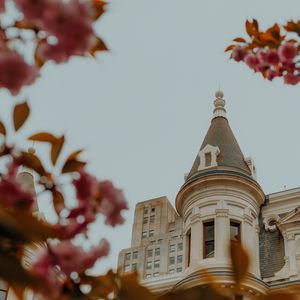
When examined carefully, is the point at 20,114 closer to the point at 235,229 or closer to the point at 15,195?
the point at 15,195

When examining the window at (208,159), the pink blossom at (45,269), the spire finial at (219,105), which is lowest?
the pink blossom at (45,269)

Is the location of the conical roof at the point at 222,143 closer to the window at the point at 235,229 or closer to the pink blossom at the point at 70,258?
the window at the point at 235,229

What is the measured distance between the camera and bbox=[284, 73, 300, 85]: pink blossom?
449cm

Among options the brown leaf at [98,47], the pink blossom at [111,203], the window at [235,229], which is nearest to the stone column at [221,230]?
the window at [235,229]

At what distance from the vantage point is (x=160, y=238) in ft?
372

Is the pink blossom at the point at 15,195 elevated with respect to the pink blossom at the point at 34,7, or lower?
lower

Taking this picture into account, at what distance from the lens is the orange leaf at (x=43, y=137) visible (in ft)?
6.82

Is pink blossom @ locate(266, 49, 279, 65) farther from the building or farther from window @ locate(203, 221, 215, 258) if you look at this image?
window @ locate(203, 221, 215, 258)

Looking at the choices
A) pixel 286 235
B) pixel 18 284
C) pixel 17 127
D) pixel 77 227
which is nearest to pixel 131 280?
pixel 77 227

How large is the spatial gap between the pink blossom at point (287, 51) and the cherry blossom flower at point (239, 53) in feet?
1.32

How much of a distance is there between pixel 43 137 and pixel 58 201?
0.86 ft

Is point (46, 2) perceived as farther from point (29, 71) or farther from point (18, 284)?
point (18, 284)

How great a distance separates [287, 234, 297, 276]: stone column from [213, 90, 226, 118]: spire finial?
6.12 metres

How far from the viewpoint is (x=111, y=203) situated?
2.23 m
